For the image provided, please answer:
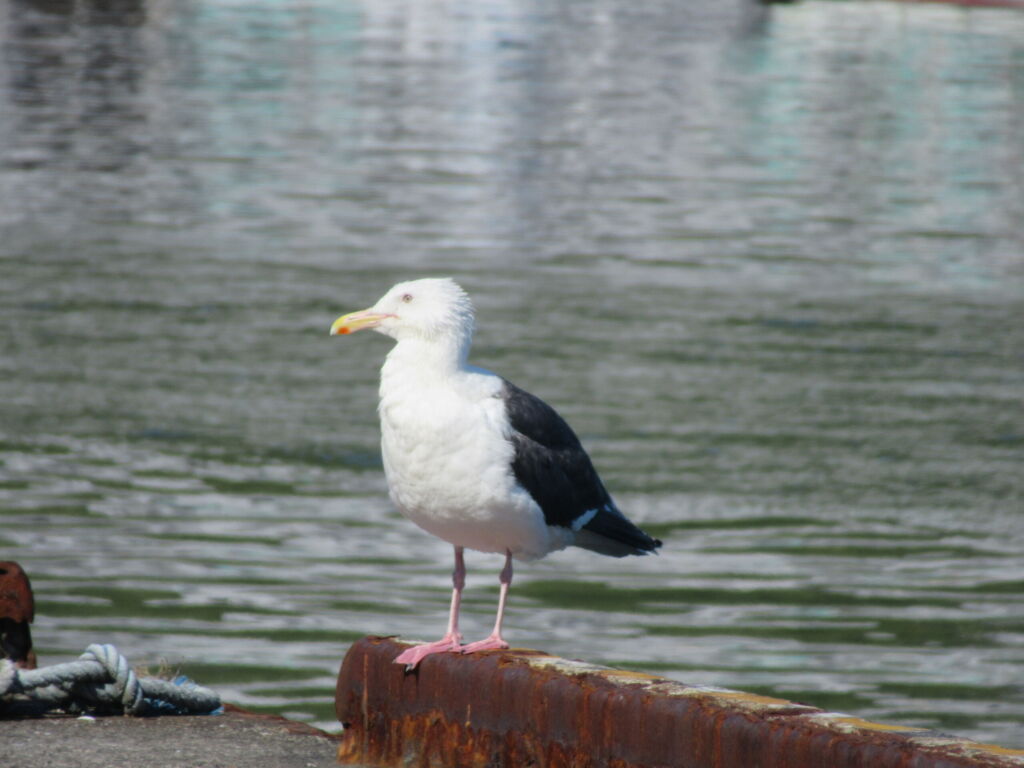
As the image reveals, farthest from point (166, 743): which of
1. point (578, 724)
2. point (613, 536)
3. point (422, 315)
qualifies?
point (613, 536)

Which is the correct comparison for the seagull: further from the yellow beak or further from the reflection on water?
the reflection on water

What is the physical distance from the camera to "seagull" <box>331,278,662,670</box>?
5602mm

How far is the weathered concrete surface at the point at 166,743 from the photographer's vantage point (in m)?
5.35

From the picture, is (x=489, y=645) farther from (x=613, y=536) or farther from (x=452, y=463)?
(x=613, y=536)

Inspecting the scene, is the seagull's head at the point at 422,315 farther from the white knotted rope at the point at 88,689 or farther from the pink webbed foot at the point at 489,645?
the white knotted rope at the point at 88,689

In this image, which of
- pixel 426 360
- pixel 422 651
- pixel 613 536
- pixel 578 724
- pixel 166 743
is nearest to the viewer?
pixel 578 724

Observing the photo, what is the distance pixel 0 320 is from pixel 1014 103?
1299 inches

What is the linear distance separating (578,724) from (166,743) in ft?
4.49

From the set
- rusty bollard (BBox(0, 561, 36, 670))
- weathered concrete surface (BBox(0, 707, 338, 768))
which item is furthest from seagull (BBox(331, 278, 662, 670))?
rusty bollard (BBox(0, 561, 36, 670))

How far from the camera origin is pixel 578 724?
16.4ft

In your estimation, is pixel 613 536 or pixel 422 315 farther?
pixel 613 536

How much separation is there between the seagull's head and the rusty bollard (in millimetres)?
1265

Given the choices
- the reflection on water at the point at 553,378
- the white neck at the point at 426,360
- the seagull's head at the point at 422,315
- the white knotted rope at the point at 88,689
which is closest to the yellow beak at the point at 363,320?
the seagull's head at the point at 422,315

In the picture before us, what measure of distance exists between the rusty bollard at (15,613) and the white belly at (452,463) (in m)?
1.21
